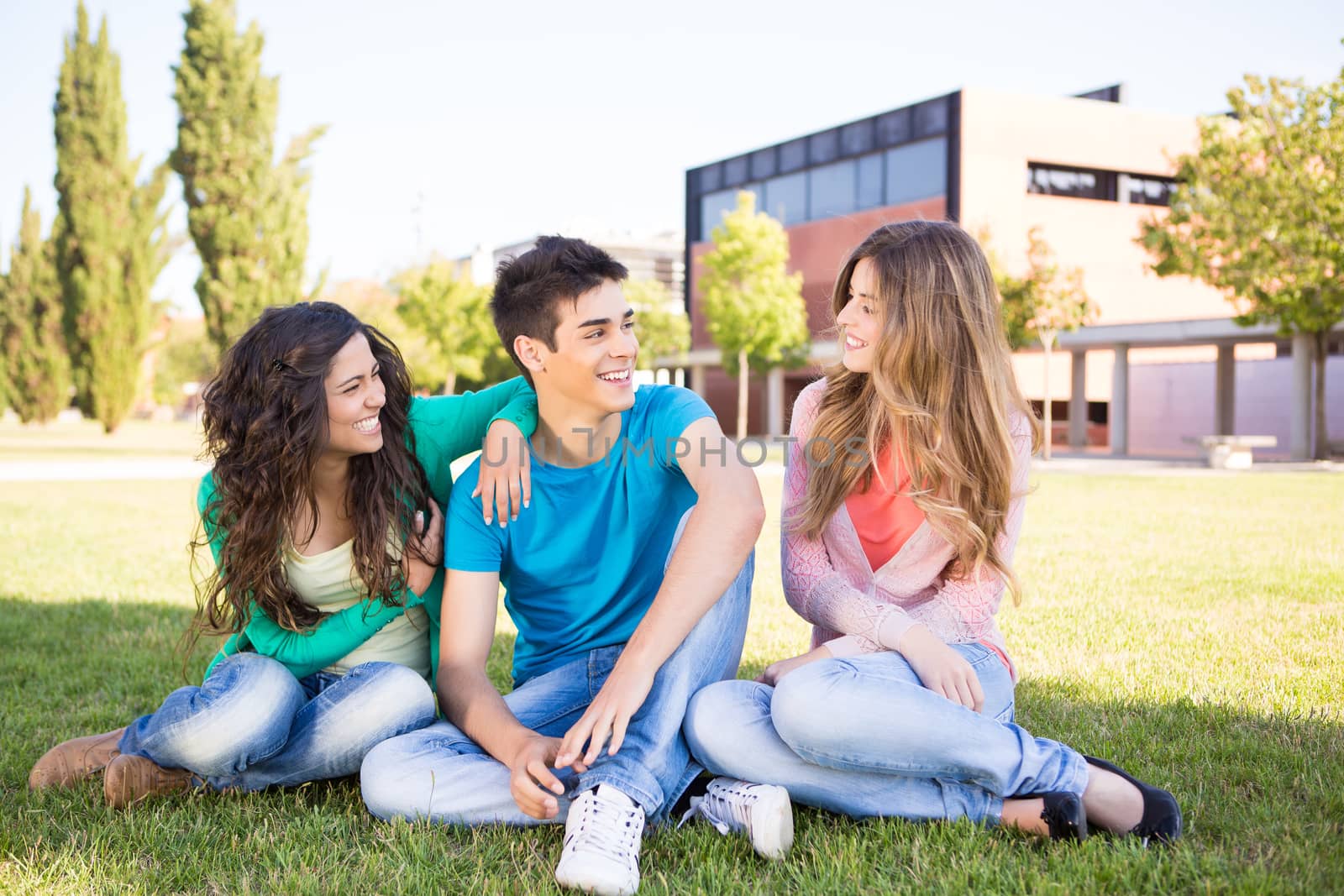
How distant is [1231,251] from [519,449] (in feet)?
65.3

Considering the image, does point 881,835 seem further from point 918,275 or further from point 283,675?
point 283,675

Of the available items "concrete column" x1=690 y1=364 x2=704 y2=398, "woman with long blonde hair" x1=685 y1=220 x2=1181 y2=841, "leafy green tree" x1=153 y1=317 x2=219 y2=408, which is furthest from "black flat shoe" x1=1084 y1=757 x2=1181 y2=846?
"leafy green tree" x1=153 y1=317 x2=219 y2=408

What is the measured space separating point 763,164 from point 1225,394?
749 inches

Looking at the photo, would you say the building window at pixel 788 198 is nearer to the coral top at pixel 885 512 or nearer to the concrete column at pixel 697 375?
the concrete column at pixel 697 375

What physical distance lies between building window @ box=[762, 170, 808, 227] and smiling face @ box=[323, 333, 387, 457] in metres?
36.5

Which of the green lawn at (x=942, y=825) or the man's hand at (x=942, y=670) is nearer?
the green lawn at (x=942, y=825)

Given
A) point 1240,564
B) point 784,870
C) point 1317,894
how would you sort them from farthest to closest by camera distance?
1. point 1240,564
2. point 784,870
3. point 1317,894

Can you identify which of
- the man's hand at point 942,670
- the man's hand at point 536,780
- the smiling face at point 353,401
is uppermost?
the smiling face at point 353,401

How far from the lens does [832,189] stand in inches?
1442

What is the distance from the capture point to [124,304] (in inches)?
1030

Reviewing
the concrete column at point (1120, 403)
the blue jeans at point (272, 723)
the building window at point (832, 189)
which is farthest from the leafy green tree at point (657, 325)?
the blue jeans at point (272, 723)

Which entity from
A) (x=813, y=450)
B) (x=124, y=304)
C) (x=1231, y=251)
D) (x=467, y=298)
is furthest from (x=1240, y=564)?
(x=467, y=298)

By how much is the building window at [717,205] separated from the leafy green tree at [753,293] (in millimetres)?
4639

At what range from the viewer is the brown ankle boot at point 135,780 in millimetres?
2748
